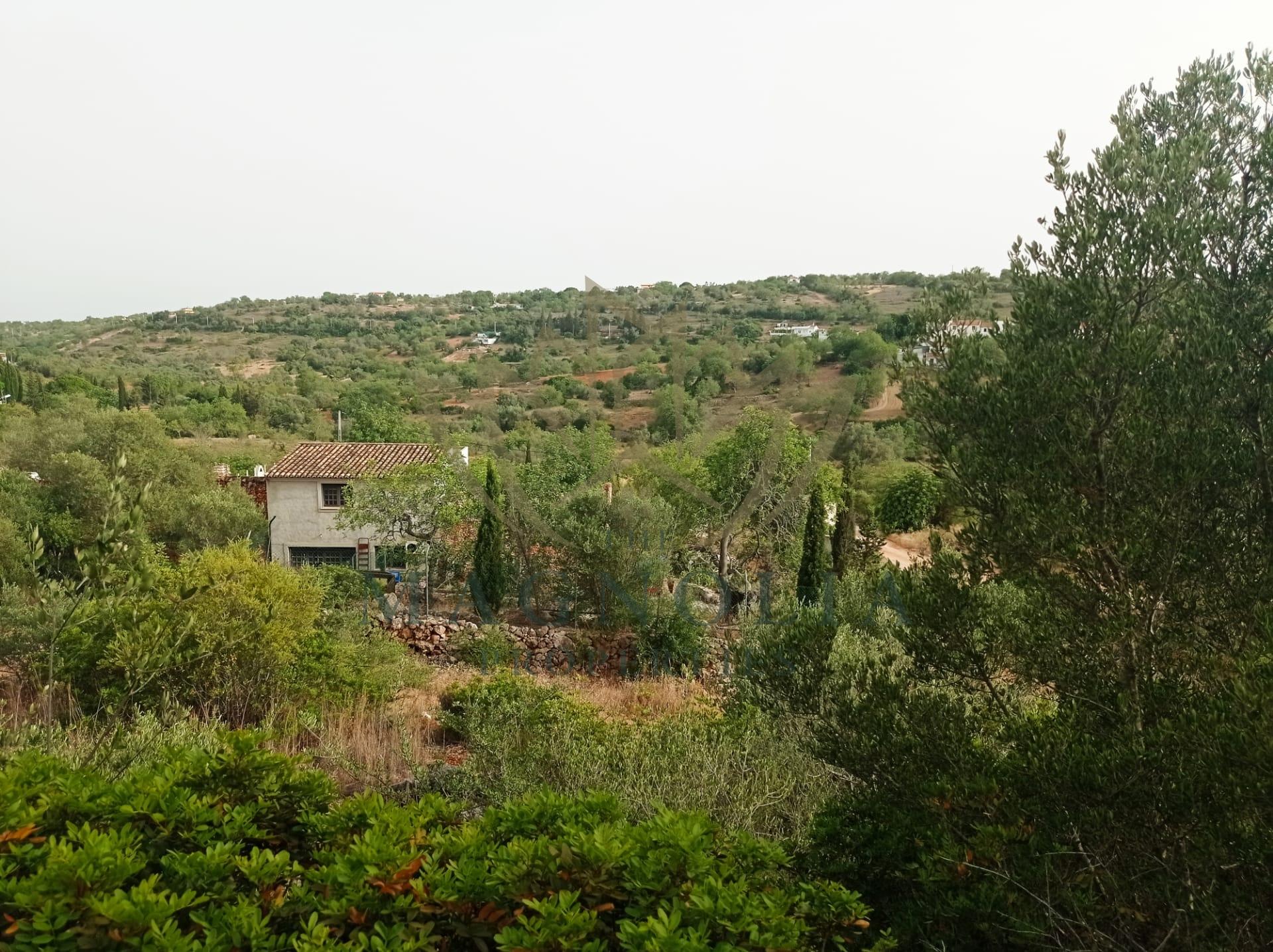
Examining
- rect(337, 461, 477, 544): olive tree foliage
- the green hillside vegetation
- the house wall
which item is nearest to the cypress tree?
rect(337, 461, 477, 544): olive tree foliage

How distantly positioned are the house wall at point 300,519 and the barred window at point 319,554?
12cm

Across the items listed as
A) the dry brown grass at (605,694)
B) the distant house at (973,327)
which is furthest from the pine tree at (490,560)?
the distant house at (973,327)

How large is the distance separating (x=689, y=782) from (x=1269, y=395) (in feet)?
12.7

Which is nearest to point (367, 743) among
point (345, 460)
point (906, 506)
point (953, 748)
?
point (953, 748)

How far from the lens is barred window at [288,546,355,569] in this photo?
2372 cm

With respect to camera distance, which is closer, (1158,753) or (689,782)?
(1158,753)

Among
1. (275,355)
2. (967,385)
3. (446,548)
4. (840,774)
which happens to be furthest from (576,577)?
(275,355)

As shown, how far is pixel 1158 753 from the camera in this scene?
315 centimetres

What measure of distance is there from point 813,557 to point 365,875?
14148mm

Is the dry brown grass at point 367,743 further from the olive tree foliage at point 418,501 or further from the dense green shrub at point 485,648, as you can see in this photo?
the olive tree foliage at point 418,501

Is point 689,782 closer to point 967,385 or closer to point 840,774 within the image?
point 840,774

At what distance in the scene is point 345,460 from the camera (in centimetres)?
2375

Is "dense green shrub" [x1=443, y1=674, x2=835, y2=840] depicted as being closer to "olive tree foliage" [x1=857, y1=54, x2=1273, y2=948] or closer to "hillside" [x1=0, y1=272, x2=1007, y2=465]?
"olive tree foliage" [x1=857, y1=54, x2=1273, y2=948]

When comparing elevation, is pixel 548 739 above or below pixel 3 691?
above
